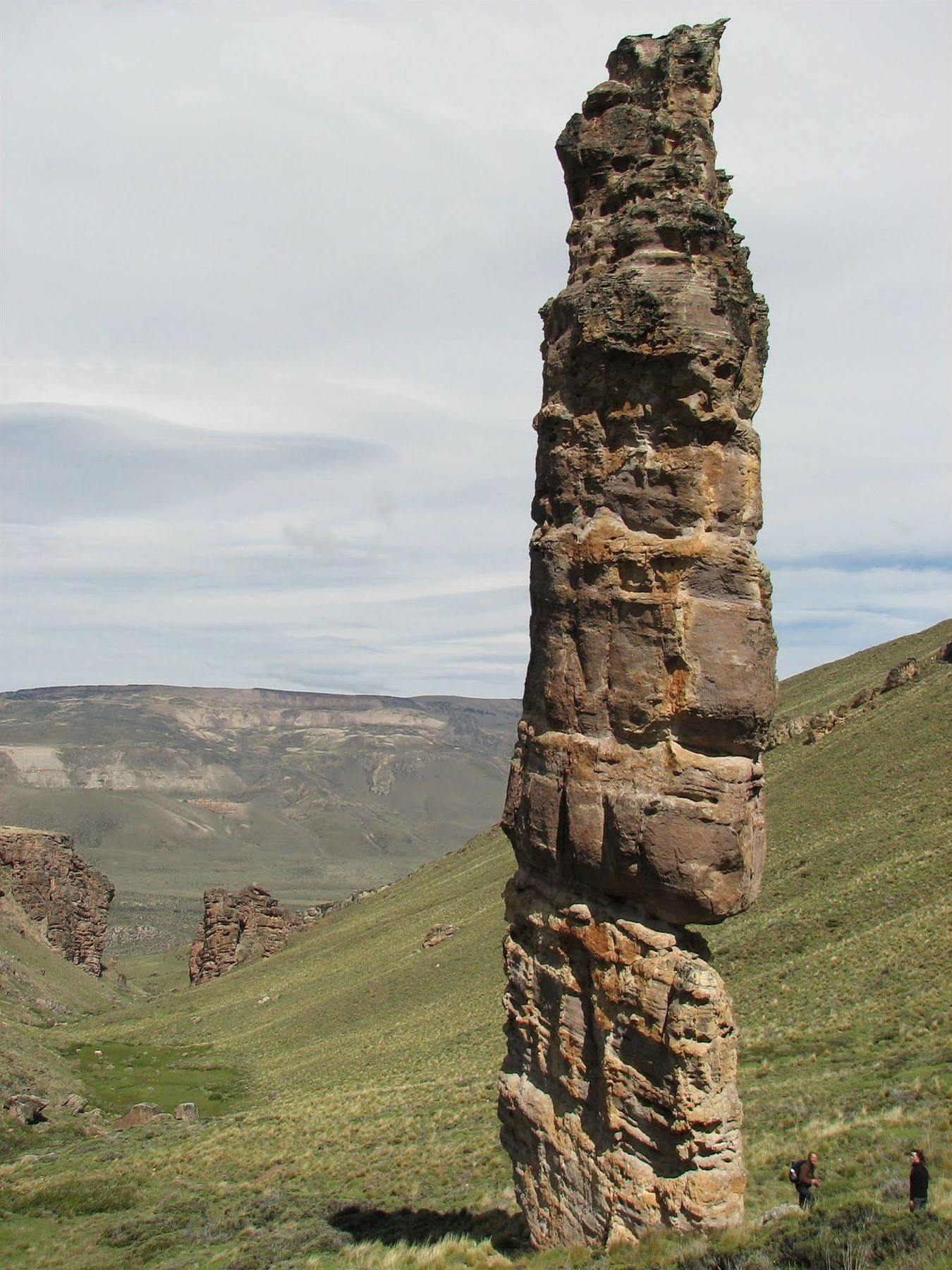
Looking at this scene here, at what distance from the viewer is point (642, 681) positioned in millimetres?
11961

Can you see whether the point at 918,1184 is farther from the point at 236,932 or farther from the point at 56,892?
the point at 236,932

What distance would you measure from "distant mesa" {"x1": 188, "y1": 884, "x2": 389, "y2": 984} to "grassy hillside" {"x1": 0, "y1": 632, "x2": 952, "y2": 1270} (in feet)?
54.4

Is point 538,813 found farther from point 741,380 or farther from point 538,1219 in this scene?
point 741,380

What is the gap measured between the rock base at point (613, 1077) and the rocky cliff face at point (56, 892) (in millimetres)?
56868

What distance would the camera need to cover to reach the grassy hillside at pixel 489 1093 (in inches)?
551

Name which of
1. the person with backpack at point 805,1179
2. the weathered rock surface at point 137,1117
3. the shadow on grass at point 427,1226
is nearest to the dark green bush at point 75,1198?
the shadow on grass at point 427,1226

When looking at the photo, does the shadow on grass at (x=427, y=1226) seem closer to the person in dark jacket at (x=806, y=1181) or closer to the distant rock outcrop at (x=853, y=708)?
the person in dark jacket at (x=806, y=1181)

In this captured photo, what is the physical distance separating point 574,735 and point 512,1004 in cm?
429

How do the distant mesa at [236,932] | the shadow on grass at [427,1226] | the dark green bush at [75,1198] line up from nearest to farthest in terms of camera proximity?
1. the shadow on grass at [427,1226]
2. the dark green bush at [75,1198]
3. the distant mesa at [236,932]

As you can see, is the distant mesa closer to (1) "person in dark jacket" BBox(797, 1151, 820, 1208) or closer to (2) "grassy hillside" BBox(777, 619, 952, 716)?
(2) "grassy hillside" BBox(777, 619, 952, 716)

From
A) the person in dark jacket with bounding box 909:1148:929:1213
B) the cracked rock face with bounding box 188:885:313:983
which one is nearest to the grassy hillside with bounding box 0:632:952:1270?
the person in dark jacket with bounding box 909:1148:929:1213

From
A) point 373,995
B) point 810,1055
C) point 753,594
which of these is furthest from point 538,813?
point 373,995

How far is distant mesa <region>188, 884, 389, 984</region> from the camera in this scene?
69750 mm

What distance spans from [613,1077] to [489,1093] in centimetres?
1559
